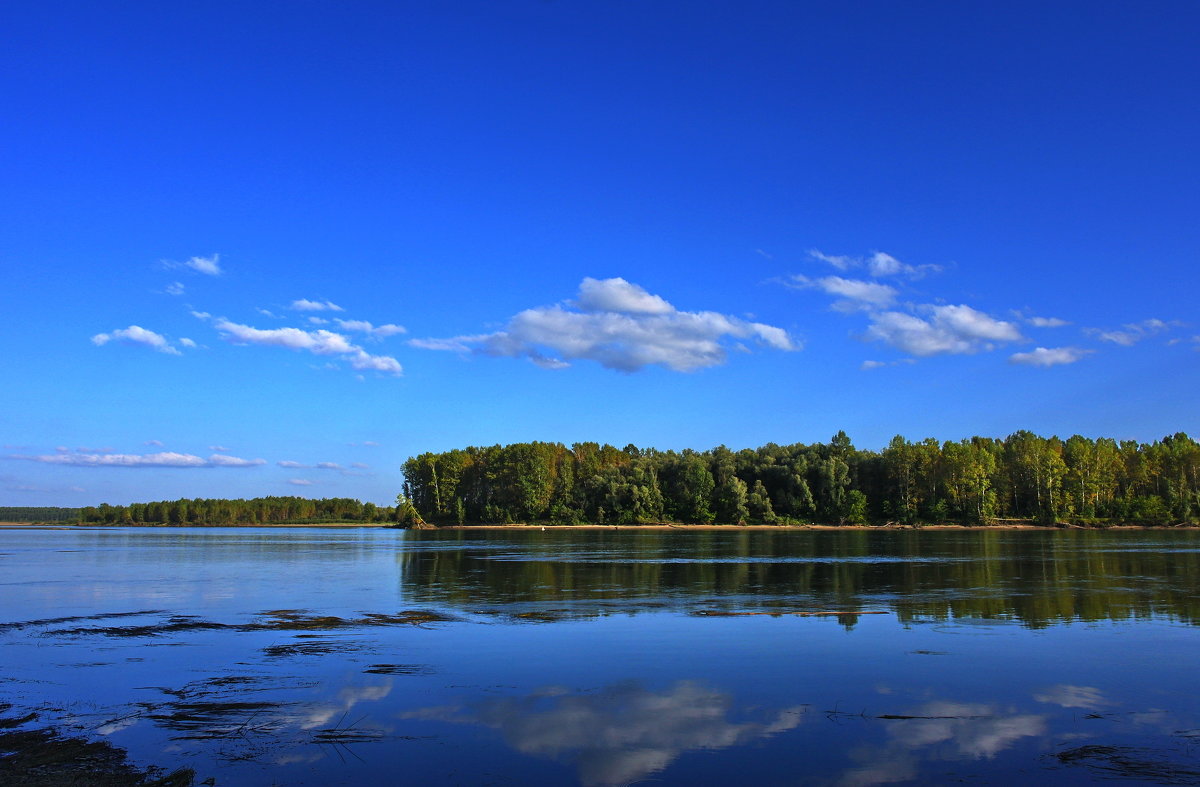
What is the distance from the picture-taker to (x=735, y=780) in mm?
10414

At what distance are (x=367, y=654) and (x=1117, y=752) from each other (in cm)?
1512

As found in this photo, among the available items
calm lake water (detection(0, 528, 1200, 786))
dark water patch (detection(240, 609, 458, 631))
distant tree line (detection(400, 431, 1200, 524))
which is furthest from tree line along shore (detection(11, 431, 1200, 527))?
dark water patch (detection(240, 609, 458, 631))

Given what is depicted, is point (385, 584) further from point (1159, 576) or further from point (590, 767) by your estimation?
point (1159, 576)

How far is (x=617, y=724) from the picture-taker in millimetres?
12953

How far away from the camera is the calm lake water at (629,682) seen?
11156mm

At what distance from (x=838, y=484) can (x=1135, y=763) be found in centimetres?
13425

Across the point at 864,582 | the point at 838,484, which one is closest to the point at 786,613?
the point at 864,582

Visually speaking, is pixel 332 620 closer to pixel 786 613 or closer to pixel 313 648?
pixel 313 648

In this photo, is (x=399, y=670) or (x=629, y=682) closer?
(x=629, y=682)

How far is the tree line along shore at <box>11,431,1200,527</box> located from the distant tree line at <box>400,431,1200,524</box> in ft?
0.77

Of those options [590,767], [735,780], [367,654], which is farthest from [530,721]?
[367,654]

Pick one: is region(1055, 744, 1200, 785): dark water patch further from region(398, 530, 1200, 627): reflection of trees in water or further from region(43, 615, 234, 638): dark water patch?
region(43, 615, 234, 638): dark water patch

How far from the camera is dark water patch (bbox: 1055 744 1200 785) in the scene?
10438mm

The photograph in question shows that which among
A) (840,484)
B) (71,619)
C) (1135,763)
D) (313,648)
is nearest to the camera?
(1135,763)
